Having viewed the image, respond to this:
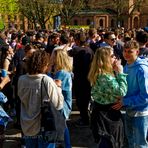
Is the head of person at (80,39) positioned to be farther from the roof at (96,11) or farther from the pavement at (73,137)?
the roof at (96,11)

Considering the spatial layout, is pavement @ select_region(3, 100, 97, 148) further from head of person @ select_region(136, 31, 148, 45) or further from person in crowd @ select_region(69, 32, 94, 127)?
head of person @ select_region(136, 31, 148, 45)

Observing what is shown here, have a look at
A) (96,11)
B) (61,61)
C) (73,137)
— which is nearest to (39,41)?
(73,137)

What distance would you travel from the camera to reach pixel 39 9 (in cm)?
6172

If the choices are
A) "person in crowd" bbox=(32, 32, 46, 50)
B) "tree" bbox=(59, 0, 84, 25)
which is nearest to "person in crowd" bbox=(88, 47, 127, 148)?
"person in crowd" bbox=(32, 32, 46, 50)

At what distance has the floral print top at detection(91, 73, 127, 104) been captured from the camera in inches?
→ 219

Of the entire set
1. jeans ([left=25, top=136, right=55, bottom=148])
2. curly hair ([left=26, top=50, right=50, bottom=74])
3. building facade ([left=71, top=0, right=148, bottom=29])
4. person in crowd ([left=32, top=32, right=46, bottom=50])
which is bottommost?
building facade ([left=71, top=0, right=148, bottom=29])

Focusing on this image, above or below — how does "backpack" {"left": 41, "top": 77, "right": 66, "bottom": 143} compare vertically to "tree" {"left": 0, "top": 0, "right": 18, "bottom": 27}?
below

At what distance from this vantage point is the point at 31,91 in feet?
17.7

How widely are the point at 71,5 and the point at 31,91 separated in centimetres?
5841

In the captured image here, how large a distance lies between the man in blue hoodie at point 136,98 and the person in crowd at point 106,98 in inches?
5.2

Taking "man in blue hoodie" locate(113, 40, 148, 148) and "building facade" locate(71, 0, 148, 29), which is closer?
"man in blue hoodie" locate(113, 40, 148, 148)

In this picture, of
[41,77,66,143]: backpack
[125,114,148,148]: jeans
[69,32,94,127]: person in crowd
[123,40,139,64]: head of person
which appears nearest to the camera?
[41,77,66,143]: backpack

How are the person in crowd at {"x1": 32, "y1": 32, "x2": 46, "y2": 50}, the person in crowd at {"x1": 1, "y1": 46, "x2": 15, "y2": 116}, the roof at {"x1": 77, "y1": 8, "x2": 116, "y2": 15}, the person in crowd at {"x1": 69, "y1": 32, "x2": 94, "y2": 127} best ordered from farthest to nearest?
the roof at {"x1": 77, "y1": 8, "x2": 116, "y2": 15} → the person in crowd at {"x1": 32, "y1": 32, "x2": 46, "y2": 50} → the person in crowd at {"x1": 69, "y1": 32, "x2": 94, "y2": 127} → the person in crowd at {"x1": 1, "y1": 46, "x2": 15, "y2": 116}

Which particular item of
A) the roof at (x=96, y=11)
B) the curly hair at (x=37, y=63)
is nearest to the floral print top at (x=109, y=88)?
the curly hair at (x=37, y=63)
